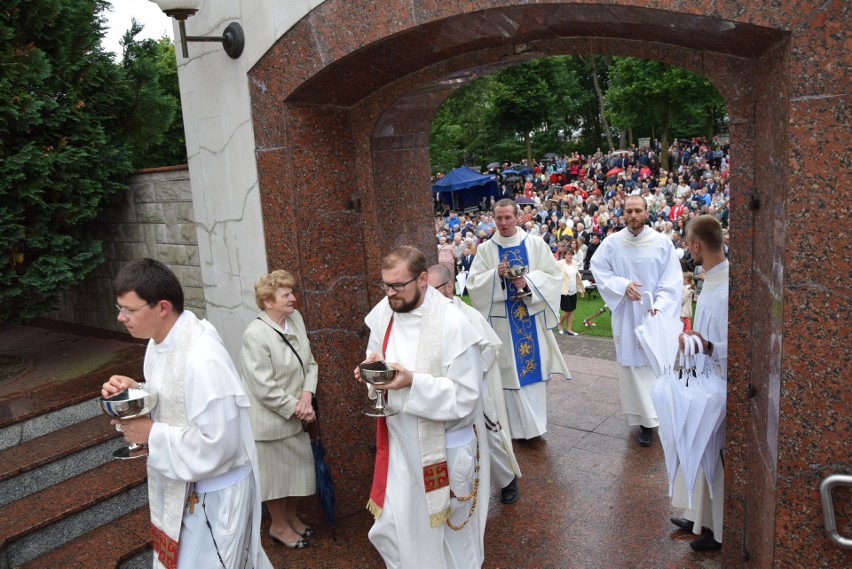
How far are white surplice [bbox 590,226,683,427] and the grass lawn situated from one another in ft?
14.6

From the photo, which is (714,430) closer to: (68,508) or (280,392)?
(280,392)

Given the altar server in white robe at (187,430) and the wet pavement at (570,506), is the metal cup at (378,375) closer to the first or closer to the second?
the altar server in white robe at (187,430)

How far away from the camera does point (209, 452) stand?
2984 millimetres

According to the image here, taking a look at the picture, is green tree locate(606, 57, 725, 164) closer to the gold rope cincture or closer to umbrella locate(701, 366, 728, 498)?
umbrella locate(701, 366, 728, 498)

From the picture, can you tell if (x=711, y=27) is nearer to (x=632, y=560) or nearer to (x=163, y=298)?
(x=163, y=298)

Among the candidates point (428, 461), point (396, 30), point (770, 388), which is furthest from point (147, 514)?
point (770, 388)

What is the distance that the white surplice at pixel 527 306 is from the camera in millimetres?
5930

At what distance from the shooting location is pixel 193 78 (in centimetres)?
533

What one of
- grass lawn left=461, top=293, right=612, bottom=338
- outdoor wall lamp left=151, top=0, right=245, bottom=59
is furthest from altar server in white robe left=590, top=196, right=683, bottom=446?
grass lawn left=461, top=293, right=612, bottom=338

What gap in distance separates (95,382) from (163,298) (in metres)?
3.32

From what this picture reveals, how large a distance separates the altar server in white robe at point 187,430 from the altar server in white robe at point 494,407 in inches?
58.5

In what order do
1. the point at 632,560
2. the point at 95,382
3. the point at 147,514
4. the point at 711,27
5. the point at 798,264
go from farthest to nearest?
the point at 95,382 → the point at 147,514 → the point at 632,560 → the point at 711,27 → the point at 798,264

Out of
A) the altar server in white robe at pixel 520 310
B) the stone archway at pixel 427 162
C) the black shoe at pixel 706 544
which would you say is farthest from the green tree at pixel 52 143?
the black shoe at pixel 706 544

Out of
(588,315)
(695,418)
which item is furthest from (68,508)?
(588,315)
